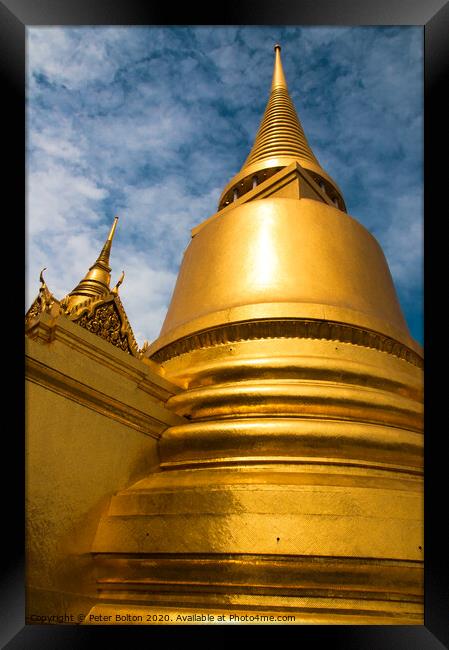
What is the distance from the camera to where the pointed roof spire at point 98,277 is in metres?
6.51

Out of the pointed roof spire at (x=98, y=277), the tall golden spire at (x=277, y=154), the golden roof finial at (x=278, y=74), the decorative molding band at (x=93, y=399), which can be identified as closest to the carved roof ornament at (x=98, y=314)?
the decorative molding band at (x=93, y=399)

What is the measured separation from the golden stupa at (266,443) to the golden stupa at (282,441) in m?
0.01

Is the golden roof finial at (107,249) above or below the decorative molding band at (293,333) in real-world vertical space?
above

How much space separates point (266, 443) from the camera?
12.5 ft

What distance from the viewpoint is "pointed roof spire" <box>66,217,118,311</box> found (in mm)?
6512

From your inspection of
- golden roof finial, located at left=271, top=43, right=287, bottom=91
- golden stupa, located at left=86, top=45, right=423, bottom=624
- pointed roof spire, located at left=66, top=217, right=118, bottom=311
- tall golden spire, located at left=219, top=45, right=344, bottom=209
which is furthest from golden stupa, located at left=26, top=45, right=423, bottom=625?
golden roof finial, located at left=271, top=43, right=287, bottom=91

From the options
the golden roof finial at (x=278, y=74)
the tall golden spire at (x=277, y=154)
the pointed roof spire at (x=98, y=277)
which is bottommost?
the pointed roof spire at (x=98, y=277)

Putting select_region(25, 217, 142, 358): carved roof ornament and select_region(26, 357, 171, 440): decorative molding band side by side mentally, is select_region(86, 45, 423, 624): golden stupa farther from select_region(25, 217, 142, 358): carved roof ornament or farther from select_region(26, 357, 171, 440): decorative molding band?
select_region(25, 217, 142, 358): carved roof ornament

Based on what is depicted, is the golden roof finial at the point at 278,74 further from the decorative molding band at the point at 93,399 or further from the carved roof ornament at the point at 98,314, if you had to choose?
the decorative molding band at the point at 93,399

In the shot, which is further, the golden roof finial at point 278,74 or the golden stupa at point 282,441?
the golden roof finial at point 278,74

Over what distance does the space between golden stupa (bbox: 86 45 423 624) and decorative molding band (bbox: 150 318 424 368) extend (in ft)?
0.04

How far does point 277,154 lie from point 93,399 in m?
4.65
